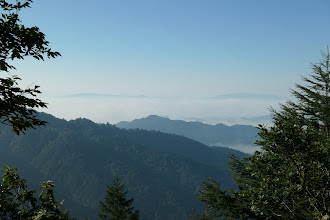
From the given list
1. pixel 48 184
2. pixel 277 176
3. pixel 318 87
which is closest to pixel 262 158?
pixel 277 176

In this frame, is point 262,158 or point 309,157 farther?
point 262,158

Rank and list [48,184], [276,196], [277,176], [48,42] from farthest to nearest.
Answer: [277,176]
[276,196]
[48,42]
[48,184]

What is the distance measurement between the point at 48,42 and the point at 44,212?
3853 millimetres

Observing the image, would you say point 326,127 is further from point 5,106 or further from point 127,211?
point 127,211

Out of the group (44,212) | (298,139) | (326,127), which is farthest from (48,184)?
(326,127)

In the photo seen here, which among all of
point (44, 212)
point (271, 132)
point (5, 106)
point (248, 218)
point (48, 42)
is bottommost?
point (248, 218)

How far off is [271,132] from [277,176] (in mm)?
1330

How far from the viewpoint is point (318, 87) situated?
51.9 ft

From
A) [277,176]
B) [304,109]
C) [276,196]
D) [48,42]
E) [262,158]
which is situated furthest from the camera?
[304,109]

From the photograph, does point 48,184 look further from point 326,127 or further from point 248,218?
point 326,127

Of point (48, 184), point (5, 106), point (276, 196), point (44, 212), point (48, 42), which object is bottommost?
point (276, 196)

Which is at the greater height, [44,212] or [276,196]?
[44,212]

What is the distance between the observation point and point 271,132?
768 cm

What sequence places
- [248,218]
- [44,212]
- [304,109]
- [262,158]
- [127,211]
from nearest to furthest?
[44,212], [262,158], [248,218], [304,109], [127,211]
